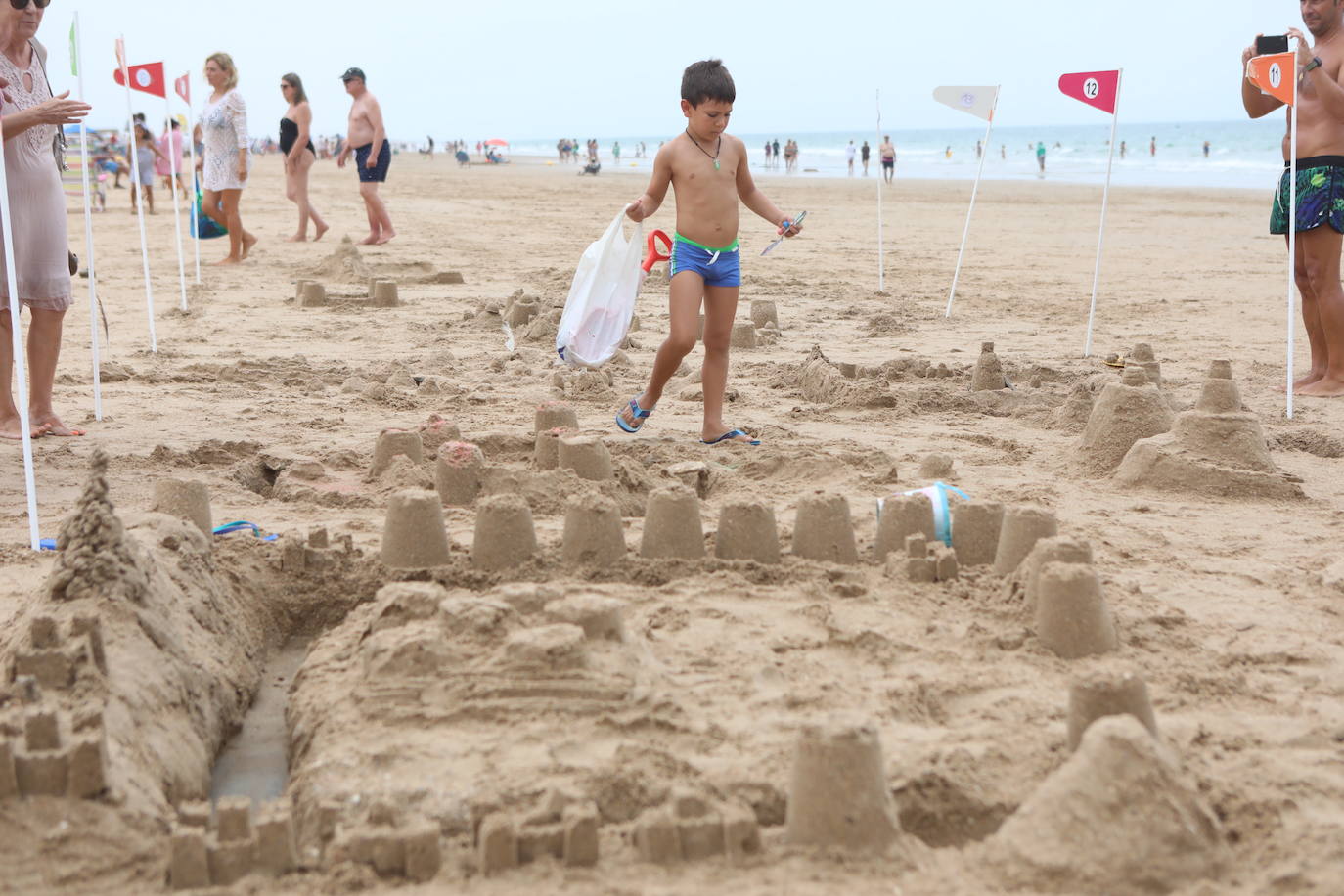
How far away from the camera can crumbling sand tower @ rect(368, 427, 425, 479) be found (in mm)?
4777

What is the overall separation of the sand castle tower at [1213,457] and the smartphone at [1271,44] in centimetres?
216

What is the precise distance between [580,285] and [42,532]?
101 inches

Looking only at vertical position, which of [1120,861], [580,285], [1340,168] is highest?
[1340,168]

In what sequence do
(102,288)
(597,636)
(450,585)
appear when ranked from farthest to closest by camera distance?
(102,288)
(450,585)
(597,636)

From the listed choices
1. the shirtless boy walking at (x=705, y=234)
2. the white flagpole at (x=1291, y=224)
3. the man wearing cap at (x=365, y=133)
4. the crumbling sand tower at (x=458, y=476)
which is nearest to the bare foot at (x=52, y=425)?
the crumbling sand tower at (x=458, y=476)

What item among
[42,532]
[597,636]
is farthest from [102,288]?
[597,636]

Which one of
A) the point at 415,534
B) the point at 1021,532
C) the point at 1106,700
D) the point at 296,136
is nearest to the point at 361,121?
the point at 296,136

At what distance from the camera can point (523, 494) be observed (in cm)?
441

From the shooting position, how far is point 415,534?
371 centimetres

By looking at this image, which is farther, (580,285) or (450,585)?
(580,285)

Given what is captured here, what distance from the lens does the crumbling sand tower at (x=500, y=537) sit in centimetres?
370

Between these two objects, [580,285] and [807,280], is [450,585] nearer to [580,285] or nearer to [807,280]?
[580,285]

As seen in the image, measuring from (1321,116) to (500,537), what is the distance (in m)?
4.73

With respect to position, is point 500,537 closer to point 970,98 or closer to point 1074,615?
point 1074,615
